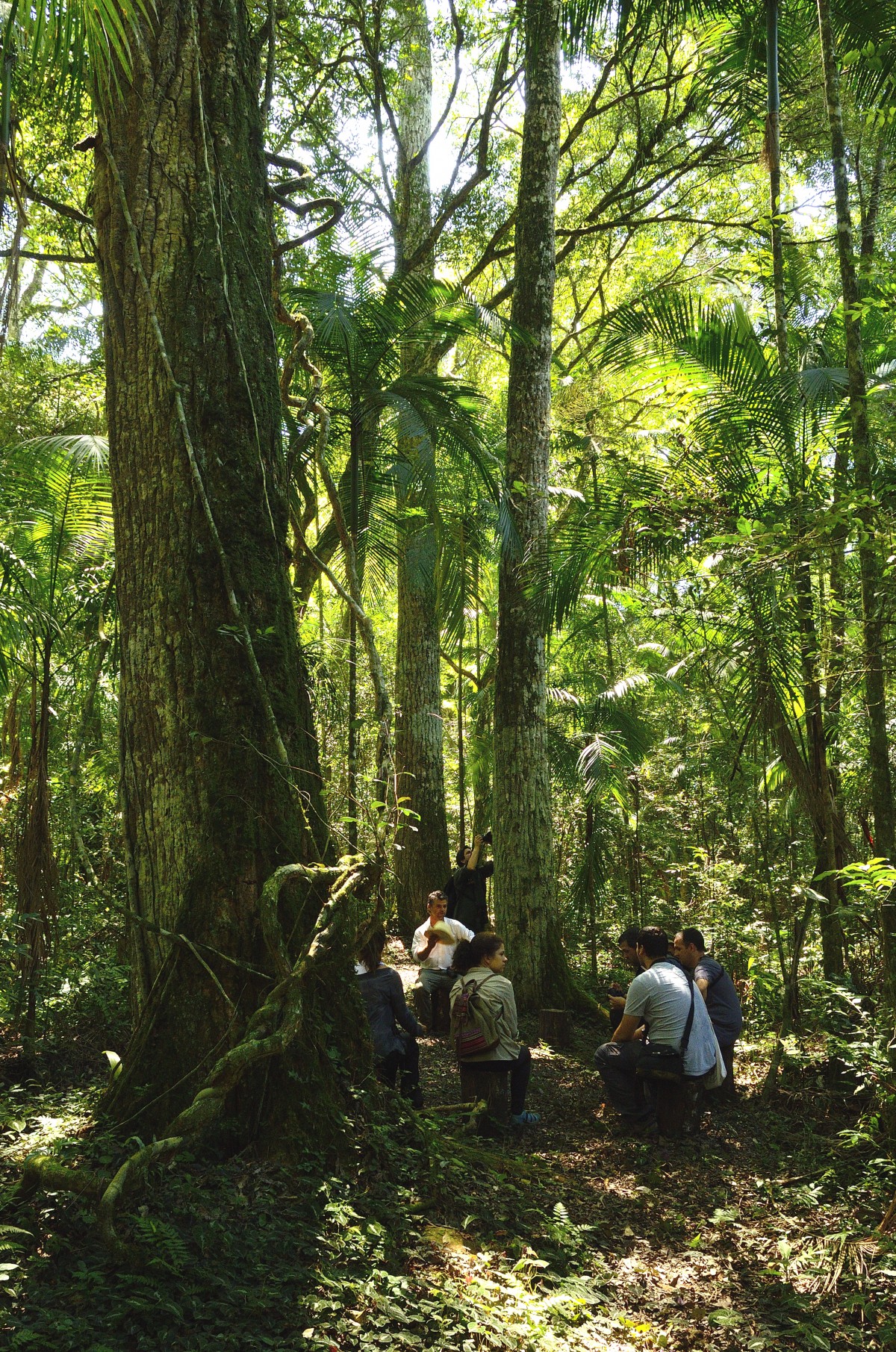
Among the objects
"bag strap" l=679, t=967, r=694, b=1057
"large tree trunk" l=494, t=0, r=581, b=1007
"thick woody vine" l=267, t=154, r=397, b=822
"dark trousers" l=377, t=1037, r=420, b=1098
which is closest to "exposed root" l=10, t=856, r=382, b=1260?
"thick woody vine" l=267, t=154, r=397, b=822

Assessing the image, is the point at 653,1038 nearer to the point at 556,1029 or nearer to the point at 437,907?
the point at 556,1029

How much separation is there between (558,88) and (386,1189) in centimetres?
965

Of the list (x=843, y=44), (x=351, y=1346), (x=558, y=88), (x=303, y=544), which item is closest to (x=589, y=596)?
(x=558, y=88)

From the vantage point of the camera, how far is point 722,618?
5961 millimetres

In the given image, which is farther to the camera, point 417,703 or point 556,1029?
point 417,703

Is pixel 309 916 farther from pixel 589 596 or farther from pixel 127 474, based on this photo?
pixel 589 596

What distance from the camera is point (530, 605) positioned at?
8648mm

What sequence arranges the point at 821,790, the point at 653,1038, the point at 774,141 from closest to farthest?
the point at 653,1038, the point at 821,790, the point at 774,141

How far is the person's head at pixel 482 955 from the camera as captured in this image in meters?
5.78

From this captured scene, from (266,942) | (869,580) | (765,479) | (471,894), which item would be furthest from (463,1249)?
(471,894)

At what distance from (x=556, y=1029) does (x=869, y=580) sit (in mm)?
4799

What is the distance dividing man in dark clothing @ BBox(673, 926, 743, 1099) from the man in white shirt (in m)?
2.01

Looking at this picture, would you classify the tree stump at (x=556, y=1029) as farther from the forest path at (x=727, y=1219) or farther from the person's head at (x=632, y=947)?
the person's head at (x=632, y=947)

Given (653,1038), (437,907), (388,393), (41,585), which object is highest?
(388,393)
